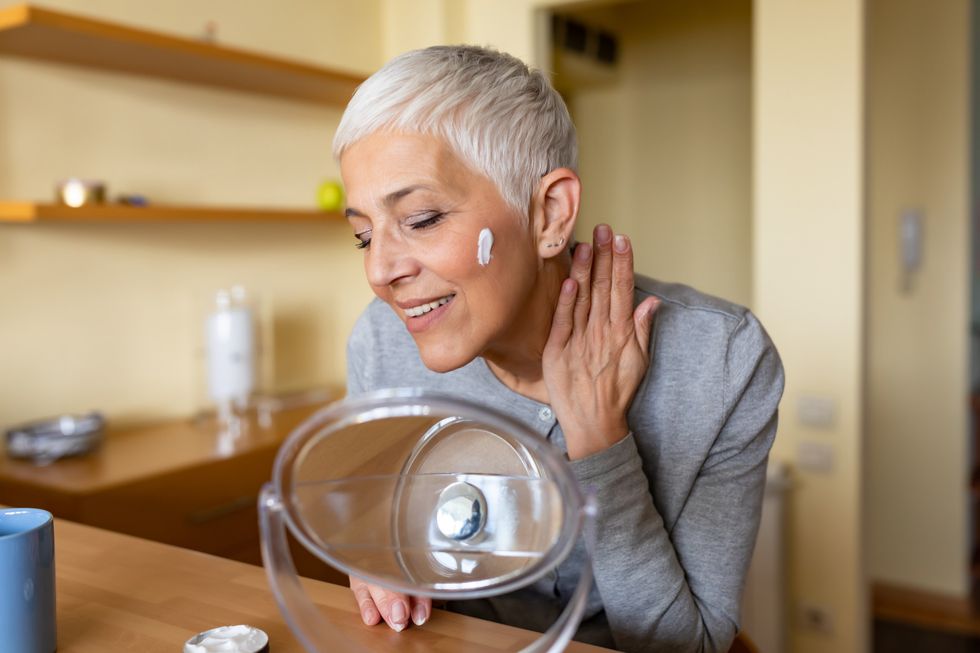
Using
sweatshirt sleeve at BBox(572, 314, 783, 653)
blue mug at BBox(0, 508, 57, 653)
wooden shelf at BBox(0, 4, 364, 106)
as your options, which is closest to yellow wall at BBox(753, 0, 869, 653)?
wooden shelf at BBox(0, 4, 364, 106)

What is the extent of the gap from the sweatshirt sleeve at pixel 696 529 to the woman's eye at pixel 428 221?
295 mm

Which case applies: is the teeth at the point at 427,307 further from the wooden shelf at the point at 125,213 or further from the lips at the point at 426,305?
the wooden shelf at the point at 125,213

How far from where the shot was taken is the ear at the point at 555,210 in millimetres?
1078

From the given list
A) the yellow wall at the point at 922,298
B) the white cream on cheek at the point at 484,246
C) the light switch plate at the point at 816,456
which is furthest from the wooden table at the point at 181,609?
the yellow wall at the point at 922,298

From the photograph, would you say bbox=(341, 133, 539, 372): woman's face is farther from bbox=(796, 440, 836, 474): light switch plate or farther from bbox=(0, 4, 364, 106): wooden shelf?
bbox=(796, 440, 836, 474): light switch plate

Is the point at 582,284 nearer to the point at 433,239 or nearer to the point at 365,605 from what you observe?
the point at 433,239

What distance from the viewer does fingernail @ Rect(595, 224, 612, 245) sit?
108cm

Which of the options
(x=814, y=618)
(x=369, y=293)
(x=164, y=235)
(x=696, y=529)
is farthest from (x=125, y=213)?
(x=814, y=618)

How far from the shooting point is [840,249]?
8.39 feet

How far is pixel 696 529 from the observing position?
1132mm

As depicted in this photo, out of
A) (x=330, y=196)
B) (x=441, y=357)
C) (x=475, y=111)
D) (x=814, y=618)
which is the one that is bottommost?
(x=814, y=618)

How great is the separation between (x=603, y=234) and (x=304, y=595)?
0.55m

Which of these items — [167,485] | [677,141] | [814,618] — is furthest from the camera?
[677,141]

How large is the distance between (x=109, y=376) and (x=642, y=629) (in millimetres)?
1928
